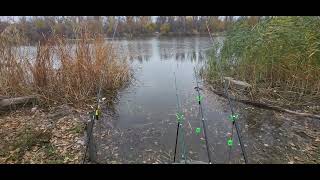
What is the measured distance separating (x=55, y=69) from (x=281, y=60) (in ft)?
14.1

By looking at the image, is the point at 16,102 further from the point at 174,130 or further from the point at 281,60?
the point at 281,60

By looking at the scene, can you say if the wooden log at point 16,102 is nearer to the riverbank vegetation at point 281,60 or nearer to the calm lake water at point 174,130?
the calm lake water at point 174,130

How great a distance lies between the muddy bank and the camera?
112 inches

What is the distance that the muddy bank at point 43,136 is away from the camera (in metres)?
2.85

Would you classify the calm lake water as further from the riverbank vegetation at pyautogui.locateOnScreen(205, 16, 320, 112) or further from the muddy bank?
the riverbank vegetation at pyautogui.locateOnScreen(205, 16, 320, 112)

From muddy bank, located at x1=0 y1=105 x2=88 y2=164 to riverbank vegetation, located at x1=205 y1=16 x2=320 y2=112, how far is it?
3.26 meters

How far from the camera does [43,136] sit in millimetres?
3316

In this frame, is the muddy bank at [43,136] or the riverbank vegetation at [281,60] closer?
the muddy bank at [43,136]

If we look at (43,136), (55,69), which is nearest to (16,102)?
(55,69)

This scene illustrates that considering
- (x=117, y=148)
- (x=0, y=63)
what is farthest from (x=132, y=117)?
(x=0, y=63)

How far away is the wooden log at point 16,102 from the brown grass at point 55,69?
0.14m

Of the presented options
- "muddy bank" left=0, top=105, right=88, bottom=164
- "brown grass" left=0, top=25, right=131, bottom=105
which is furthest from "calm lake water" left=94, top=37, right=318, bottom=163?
"brown grass" left=0, top=25, right=131, bottom=105

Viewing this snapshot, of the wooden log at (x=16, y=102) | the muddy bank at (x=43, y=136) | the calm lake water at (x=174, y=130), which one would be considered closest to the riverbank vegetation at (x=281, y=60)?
the calm lake water at (x=174, y=130)
